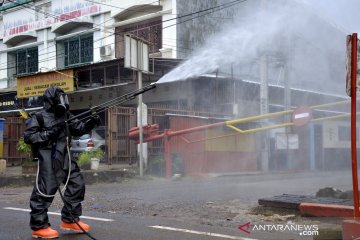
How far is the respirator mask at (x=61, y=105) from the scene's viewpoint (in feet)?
17.2

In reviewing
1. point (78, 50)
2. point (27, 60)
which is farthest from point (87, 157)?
point (27, 60)

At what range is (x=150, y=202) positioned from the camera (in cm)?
825

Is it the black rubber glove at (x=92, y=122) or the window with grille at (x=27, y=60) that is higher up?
the window with grille at (x=27, y=60)

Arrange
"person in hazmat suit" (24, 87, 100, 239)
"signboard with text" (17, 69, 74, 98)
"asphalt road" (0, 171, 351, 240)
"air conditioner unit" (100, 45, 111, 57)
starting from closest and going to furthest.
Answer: "person in hazmat suit" (24, 87, 100, 239)
"asphalt road" (0, 171, 351, 240)
"signboard with text" (17, 69, 74, 98)
"air conditioner unit" (100, 45, 111, 57)

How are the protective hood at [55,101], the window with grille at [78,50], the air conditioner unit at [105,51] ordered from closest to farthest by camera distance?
1. the protective hood at [55,101]
2. the air conditioner unit at [105,51]
3. the window with grille at [78,50]

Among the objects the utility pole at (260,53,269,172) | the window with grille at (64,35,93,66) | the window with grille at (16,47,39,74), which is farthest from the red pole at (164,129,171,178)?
the window with grille at (16,47,39,74)

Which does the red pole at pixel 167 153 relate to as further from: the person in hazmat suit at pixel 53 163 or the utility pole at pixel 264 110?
the person in hazmat suit at pixel 53 163

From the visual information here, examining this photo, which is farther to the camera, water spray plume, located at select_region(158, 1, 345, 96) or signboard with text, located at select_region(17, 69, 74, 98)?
signboard with text, located at select_region(17, 69, 74, 98)

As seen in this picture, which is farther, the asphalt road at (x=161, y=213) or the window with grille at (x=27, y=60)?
the window with grille at (x=27, y=60)

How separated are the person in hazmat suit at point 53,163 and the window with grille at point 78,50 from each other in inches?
688

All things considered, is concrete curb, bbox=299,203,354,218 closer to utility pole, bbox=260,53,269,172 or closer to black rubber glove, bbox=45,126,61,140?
black rubber glove, bbox=45,126,61,140

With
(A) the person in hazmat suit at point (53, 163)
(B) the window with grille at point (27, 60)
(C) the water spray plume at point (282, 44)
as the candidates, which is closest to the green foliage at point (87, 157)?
(C) the water spray plume at point (282, 44)

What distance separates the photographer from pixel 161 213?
23.3 feet

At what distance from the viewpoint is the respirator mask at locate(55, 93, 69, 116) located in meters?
5.25
